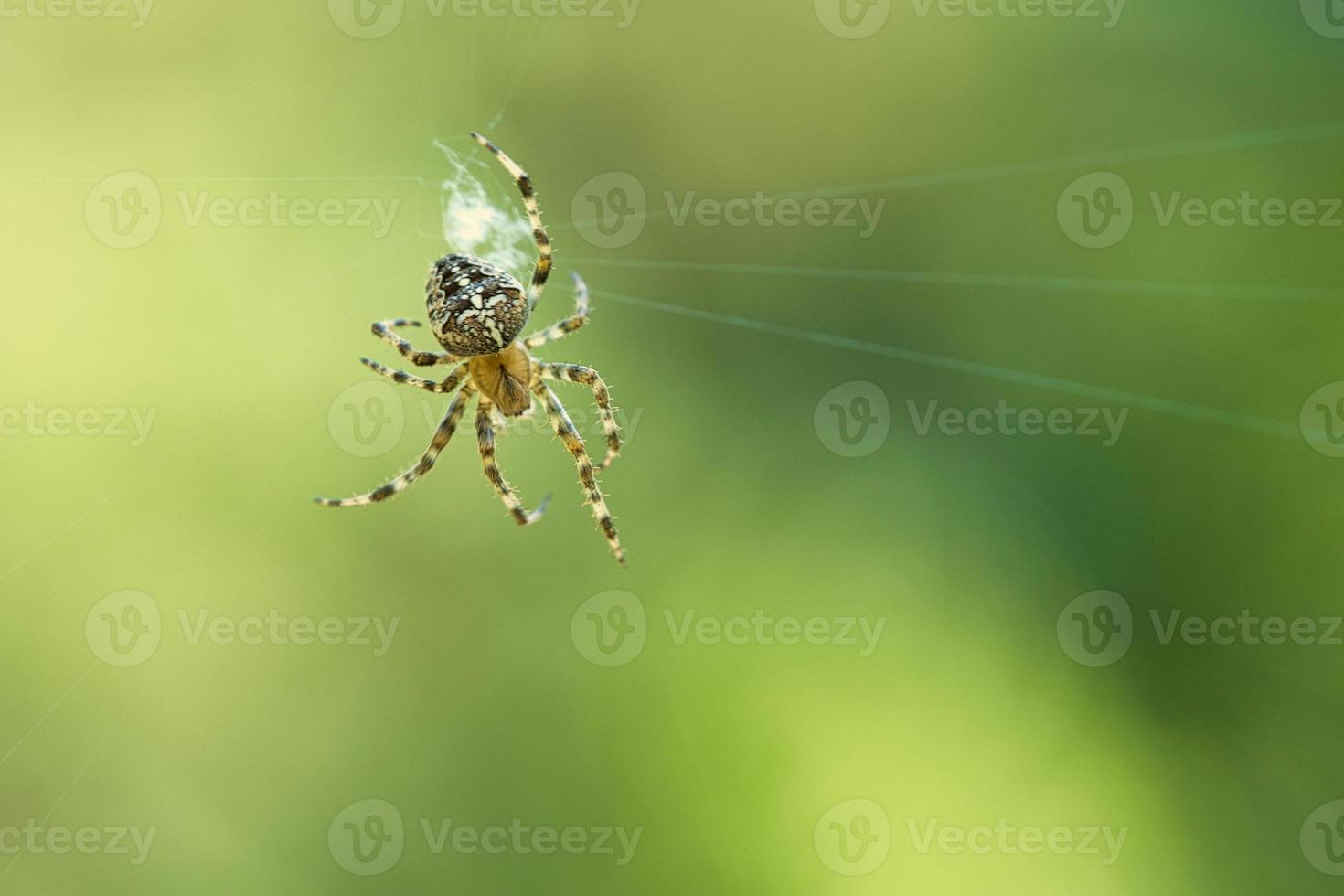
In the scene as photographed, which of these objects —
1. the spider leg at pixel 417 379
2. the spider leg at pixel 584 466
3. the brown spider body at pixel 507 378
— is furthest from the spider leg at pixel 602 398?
the spider leg at pixel 417 379

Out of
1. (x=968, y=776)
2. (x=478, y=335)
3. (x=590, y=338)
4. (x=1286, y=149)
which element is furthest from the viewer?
(x=590, y=338)

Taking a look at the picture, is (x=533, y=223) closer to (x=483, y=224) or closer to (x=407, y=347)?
(x=407, y=347)

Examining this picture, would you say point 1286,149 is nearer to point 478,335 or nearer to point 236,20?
point 478,335

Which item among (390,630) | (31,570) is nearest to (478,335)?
(390,630)

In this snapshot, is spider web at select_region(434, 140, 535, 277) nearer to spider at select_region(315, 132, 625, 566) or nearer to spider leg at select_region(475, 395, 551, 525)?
spider at select_region(315, 132, 625, 566)

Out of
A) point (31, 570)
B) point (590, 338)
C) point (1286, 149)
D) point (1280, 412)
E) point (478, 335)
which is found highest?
point (1286, 149)

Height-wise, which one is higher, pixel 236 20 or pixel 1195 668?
pixel 236 20

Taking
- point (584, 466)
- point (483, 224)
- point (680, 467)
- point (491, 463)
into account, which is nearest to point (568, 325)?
point (584, 466)

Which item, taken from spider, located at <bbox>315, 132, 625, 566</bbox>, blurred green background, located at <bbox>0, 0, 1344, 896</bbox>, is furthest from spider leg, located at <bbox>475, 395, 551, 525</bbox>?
blurred green background, located at <bbox>0, 0, 1344, 896</bbox>
